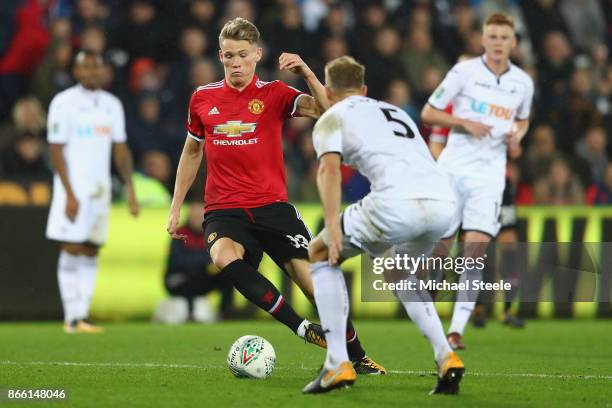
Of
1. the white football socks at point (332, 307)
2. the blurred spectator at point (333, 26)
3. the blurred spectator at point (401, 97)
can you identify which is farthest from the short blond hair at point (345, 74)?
the blurred spectator at point (333, 26)

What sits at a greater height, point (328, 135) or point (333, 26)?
point (333, 26)

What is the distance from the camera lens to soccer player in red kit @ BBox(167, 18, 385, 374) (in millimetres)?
7816

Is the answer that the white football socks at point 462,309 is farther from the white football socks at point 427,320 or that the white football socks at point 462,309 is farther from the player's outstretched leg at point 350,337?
the white football socks at point 427,320

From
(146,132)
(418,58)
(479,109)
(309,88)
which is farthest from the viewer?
(418,58)

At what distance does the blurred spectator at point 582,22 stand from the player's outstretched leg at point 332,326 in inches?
503

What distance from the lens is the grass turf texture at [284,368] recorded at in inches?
253

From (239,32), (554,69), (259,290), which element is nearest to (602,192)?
(554,69)

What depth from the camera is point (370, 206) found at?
6.48 metres

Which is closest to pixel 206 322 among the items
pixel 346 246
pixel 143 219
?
pixel 143 219

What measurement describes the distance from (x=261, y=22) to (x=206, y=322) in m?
5.15

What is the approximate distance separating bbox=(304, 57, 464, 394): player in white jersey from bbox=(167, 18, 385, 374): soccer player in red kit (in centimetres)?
115

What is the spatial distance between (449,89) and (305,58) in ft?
20.7

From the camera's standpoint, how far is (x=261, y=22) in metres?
16.6

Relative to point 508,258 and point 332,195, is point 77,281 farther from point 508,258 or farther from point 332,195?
point 332,195
